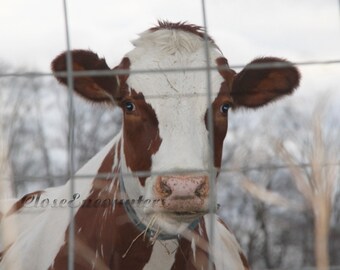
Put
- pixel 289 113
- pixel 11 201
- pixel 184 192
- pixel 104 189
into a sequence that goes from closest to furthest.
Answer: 1. pixel 184 192
2. pixel 104 189
3. pixel 11 201
4. pixel 289 113

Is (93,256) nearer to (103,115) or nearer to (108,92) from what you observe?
(108,92)

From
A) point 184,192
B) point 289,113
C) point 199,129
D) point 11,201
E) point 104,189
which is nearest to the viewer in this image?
point 184,192

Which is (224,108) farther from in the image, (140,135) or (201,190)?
(201,190)

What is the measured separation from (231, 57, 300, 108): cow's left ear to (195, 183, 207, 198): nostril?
32.4 inches

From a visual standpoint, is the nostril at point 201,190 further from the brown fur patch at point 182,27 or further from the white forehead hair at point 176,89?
the brown fur patch at point 182,27

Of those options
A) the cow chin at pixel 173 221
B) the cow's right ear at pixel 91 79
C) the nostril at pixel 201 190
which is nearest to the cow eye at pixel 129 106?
the cow's right ear at pixel 91 79

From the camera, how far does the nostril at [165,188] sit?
301 cm

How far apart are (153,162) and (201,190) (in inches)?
15.0

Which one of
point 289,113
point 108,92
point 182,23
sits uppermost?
point 182,23

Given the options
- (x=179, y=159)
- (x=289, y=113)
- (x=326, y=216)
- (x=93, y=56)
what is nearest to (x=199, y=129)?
(x=179, y=159)

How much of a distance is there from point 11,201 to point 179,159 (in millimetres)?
1525

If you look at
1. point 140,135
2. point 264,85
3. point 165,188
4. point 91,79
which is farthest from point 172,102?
point 264,85

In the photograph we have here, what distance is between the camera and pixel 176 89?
3342mm

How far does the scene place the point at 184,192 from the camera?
297 centimetres
